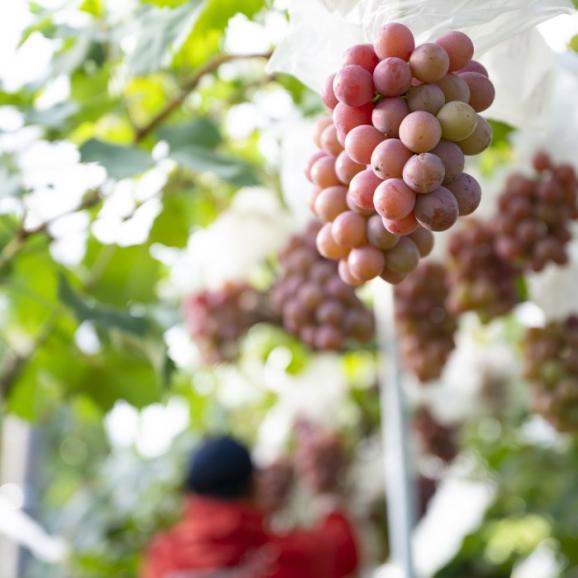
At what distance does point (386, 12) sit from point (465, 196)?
0.10 metres

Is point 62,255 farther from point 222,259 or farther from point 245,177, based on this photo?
point 245,177

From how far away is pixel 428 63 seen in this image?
0.38 meters

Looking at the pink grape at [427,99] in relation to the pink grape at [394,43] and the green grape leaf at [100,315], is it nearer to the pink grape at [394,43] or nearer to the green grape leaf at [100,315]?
the pink grape at [394,43]

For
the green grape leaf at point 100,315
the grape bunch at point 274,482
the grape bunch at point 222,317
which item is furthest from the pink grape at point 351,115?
the grape bunch at point 274,482

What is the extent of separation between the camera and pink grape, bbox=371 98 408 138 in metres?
0.38

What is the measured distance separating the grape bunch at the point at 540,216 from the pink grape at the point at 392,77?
31 cm

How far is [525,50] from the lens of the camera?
52cm

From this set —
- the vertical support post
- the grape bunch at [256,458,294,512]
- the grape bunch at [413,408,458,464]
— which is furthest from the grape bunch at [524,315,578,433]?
the grape bunch at [256,458,294,512]

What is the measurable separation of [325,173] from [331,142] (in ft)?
0.05

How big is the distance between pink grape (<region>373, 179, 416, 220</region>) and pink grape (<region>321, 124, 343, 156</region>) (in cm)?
9

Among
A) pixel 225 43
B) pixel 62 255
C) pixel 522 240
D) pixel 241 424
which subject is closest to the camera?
pixel 522 240

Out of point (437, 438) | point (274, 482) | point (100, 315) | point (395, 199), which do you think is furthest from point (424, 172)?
point (274, 482)

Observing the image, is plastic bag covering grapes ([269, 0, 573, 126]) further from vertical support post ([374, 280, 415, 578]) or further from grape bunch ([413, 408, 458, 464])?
grape bunch ([413, 408, 458, 464])

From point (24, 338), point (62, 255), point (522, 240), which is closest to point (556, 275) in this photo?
point (522, 240)
